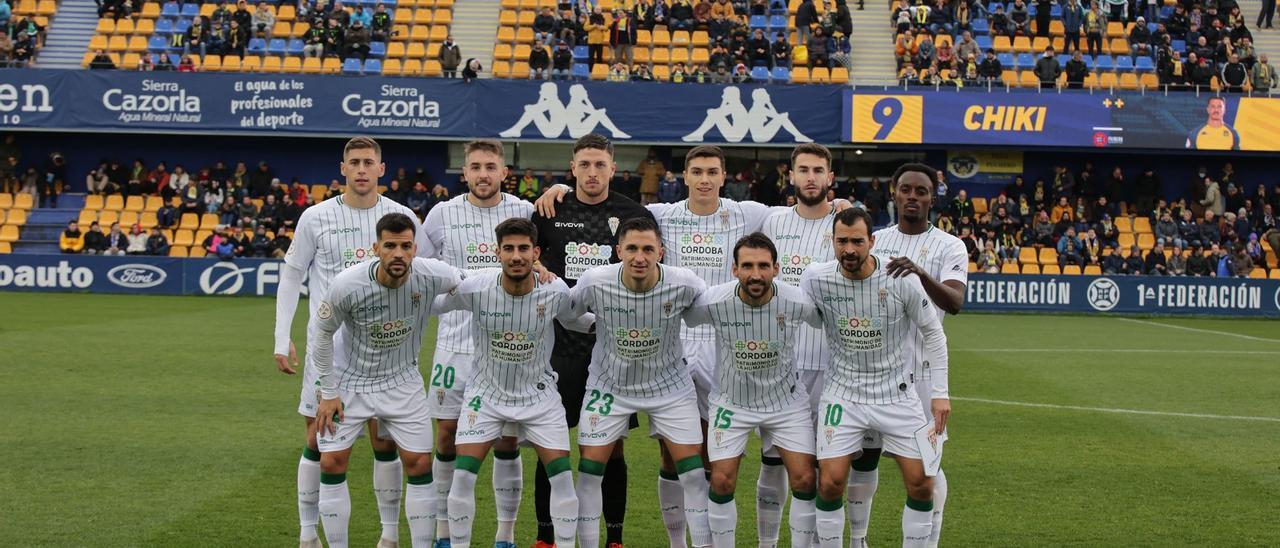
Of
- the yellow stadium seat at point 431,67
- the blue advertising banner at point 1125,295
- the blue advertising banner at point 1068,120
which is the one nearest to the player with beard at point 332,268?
the blue advertising banner at point 1125,295

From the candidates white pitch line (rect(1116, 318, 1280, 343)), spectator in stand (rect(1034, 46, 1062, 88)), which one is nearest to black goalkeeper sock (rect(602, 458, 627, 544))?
white pitch line (rect(1116, 318, 1280, 343))

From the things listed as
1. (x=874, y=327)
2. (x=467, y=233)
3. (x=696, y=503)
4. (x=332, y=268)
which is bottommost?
(x=696, y=503)

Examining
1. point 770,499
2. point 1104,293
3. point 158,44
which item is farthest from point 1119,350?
point 158,44

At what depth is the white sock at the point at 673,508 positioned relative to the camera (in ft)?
23.8

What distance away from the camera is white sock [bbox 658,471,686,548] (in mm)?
7266

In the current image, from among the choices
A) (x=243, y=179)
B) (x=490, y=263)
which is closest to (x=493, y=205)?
(x=490, y=263)

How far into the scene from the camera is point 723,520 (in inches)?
262

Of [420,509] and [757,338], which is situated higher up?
[757,338]

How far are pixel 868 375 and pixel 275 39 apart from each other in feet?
91.8

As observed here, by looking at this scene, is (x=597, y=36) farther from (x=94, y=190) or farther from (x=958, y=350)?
(x=958, y=350)

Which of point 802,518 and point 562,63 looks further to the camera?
point 562,63

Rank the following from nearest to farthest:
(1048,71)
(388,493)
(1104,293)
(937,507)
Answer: (937,507), (388,493), (1104,293), (1048,71)

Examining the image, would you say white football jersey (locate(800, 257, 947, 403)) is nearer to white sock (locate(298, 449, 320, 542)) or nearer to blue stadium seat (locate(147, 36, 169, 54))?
white sock (locate(298, 449, 320, 542))

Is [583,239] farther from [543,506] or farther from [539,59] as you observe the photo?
[539,59]
